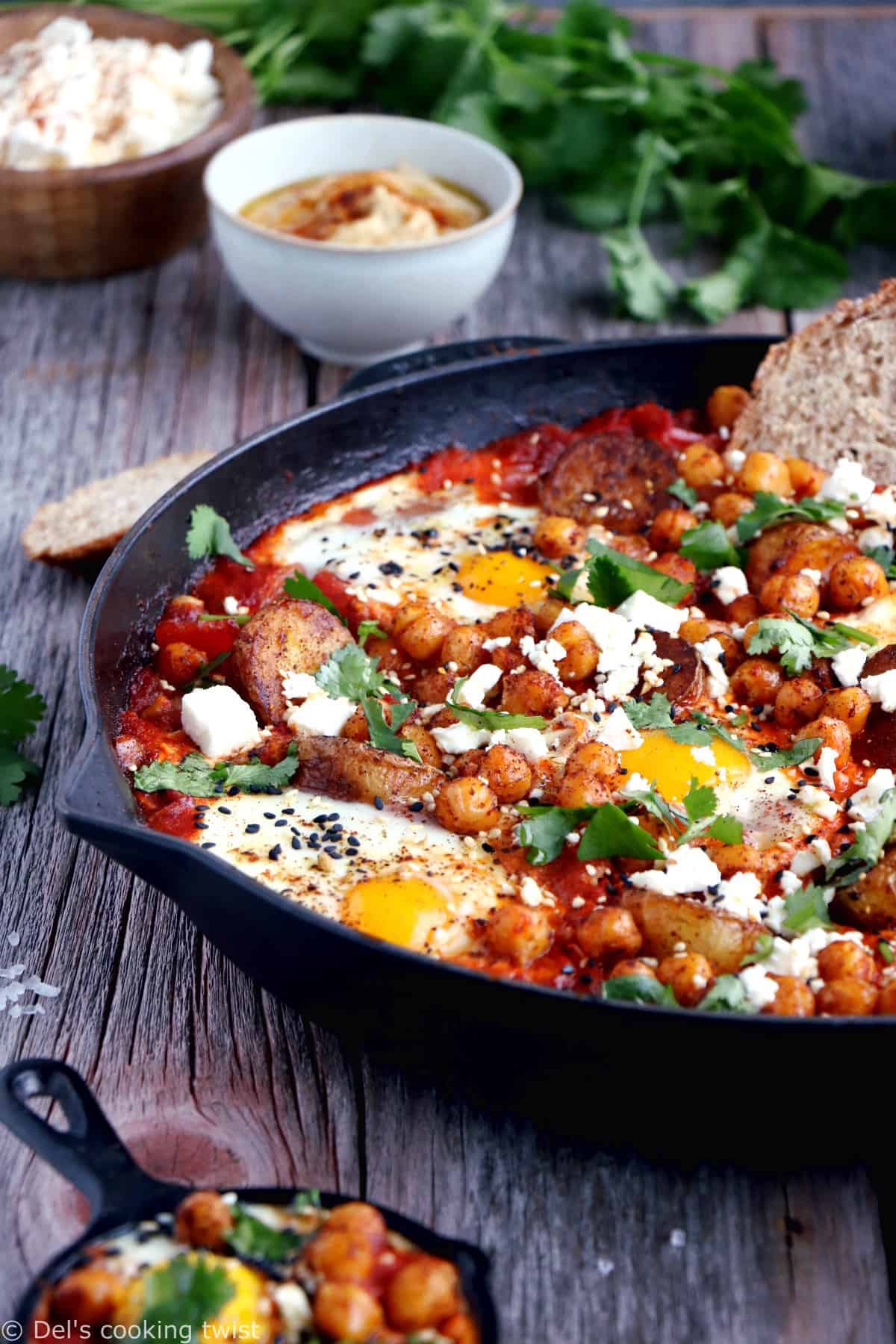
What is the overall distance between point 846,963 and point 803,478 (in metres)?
2.03

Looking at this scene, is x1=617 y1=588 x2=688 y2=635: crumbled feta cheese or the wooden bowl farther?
the wooden bowl

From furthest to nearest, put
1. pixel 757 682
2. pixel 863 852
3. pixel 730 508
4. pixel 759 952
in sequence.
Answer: pixel 730 508, pixel 757 682, pixel 863 852, pixel 759 952

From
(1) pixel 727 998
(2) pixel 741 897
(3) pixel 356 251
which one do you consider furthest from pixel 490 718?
(3) pixel 356 251

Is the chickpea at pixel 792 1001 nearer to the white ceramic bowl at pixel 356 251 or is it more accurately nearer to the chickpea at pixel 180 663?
the chickpea at pixel 180 663

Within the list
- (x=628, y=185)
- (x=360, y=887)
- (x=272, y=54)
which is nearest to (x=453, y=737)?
(x=360, y=887)

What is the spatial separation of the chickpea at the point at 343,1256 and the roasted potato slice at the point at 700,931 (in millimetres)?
887

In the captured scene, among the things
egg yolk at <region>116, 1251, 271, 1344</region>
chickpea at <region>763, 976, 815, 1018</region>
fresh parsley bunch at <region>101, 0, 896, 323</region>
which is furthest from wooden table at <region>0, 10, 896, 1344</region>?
fresh parsley bunch at <region>101, 0, 896, 323</region>

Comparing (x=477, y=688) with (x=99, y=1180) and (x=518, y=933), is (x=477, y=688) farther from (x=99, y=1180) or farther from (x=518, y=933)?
(x=99, y=1180)

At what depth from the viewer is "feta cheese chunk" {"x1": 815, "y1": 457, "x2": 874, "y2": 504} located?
170 inches

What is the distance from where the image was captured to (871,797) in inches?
135

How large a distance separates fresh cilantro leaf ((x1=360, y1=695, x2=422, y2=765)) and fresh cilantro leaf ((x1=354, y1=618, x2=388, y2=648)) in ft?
0.97

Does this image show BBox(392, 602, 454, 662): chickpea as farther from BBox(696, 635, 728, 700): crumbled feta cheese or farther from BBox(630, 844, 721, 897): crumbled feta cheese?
BBox(630, 844, 721, 897): crumbled feta cheese

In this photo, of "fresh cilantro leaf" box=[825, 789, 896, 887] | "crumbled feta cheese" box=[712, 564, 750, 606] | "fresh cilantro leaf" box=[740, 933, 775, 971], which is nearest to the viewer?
"fresh cilantro leaf" box=[740, 933, 775, 971]

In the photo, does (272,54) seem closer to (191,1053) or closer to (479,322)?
(479,322)
